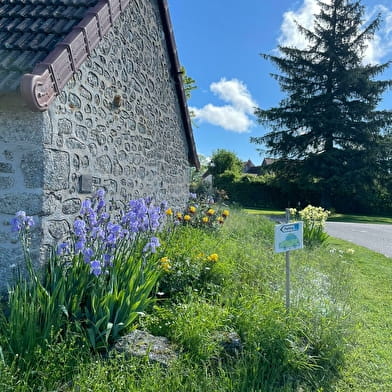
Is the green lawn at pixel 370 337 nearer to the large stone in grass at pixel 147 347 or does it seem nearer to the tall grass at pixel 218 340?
the tall grass at pixel 218 340

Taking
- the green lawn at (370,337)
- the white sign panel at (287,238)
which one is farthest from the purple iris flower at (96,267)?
the green lawn at (370,337)

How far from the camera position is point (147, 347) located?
2586mm

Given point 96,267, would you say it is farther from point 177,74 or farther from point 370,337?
point 177,74

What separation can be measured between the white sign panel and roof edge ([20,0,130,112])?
2773 millimetres

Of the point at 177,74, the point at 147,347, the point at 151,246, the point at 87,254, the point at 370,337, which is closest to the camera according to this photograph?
the point at 147,347

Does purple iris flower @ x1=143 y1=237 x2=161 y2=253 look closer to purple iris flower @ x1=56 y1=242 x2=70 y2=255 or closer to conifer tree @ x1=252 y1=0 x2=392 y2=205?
purple iris flower @ x1=56 y1=242 x2=70 y2=255

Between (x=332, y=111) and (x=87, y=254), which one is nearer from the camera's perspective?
(x=87, y=254)

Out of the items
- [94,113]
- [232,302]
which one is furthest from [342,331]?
[94,113]

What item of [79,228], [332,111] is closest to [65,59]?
[79,228]

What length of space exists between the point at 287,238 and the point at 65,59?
308cm

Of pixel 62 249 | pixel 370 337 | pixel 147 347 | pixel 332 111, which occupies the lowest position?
pixel 370 337

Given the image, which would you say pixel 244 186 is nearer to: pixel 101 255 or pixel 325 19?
pixel 325 19

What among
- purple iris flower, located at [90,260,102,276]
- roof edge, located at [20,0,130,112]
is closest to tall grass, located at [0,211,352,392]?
purple iris flower, located at [90,260,102,276]

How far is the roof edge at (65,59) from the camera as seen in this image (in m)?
2.66
